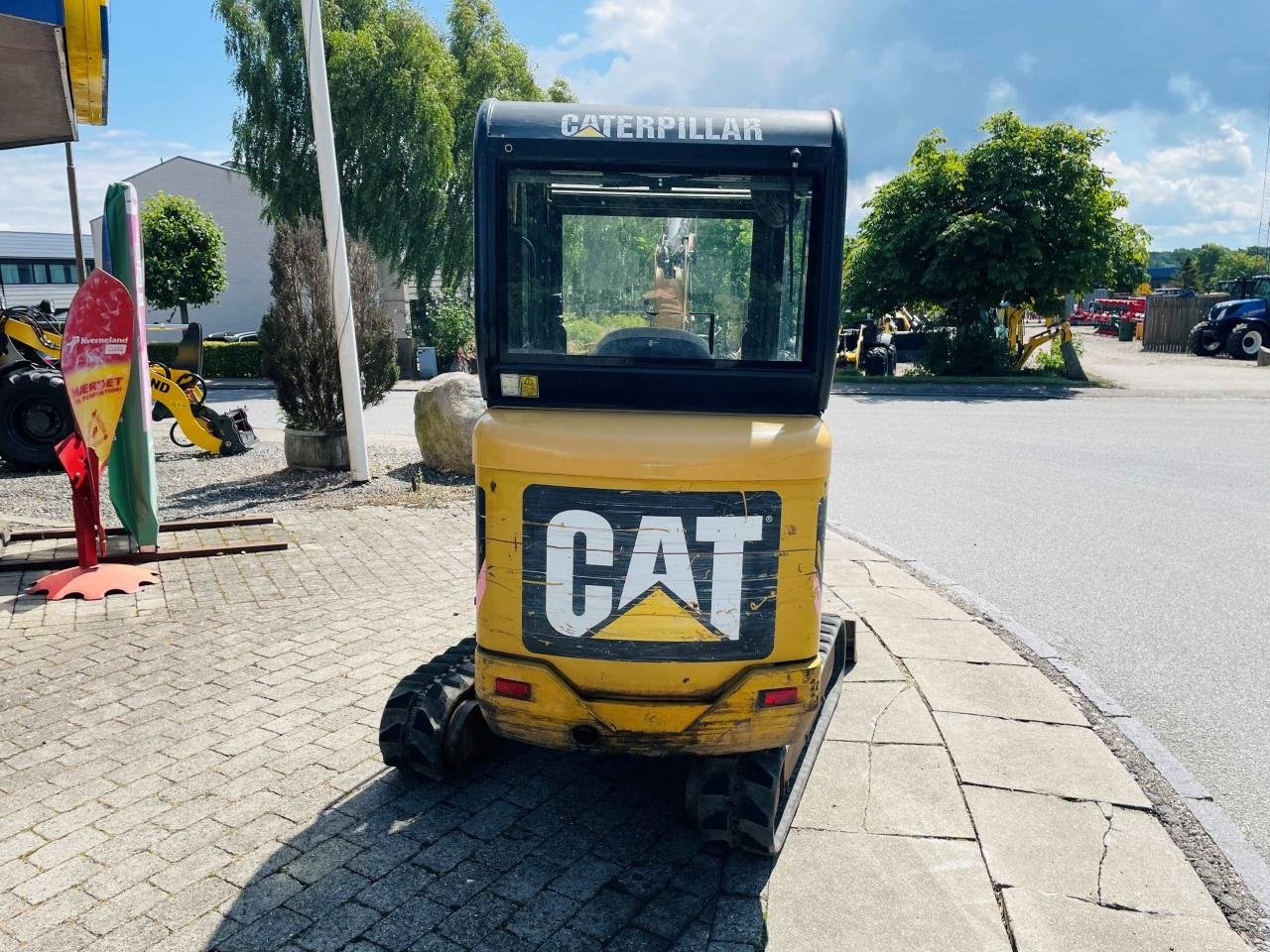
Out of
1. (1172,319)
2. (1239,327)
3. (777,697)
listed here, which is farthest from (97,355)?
(1172,319)

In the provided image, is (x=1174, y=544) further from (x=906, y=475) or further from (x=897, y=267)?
(x=897, y=267)

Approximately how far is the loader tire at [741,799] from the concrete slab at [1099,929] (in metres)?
0.91

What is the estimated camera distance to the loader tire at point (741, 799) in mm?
3664

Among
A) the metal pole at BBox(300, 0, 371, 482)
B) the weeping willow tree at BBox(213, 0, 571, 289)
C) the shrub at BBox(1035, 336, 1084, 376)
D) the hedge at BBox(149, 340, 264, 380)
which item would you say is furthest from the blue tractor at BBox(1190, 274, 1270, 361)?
the hedge at BBox(149, 340, 264, 380)

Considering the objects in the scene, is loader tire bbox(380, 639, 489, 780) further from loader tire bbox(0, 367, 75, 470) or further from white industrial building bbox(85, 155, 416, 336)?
white industrial building bbox(85, 155, 416, 336)

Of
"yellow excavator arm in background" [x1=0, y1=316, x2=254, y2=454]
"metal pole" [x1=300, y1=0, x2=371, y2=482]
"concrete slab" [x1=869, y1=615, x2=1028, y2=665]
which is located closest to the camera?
"concrete slab" [x1=869, y1=615, x2=1028, y2=665]

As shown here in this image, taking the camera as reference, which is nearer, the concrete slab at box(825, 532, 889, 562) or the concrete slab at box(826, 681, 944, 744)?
the concrete slab at box(826, 681, 944, 744)

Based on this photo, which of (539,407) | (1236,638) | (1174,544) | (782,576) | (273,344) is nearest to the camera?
(782,576)

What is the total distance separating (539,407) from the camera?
3.87 m

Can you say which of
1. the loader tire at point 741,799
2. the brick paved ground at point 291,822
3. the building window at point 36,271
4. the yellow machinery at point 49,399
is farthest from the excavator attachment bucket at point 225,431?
the building window at point 36,271

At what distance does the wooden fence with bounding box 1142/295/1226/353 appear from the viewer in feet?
122

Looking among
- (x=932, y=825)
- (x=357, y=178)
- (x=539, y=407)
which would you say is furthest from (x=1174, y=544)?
(x=357, y=178)

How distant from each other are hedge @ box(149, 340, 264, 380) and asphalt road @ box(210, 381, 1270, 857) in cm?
1129

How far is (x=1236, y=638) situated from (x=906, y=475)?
6051 mm
